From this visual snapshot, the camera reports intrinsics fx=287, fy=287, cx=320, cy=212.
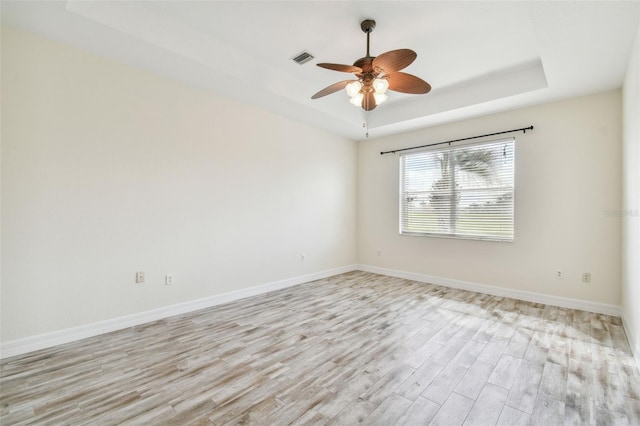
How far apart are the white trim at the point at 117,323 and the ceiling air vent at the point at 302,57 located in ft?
9.79

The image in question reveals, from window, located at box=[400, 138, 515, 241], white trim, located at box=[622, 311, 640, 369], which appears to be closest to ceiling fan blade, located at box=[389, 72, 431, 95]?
window, located at box=[400, 138, 515, 241]

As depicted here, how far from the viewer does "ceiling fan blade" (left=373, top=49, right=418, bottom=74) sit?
2104 millimetres

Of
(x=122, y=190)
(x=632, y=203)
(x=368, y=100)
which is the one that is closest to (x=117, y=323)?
(x=122, y=190)

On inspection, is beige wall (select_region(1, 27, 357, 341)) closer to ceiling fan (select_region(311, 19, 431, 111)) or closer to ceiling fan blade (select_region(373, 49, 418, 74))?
ceiling fan (select_region(311, 19, 431, 111))

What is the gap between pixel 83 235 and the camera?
2688mm

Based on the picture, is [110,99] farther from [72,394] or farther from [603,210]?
[603,210]

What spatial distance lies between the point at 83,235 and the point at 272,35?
2653mm

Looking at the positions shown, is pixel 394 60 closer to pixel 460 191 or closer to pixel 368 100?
pixel 368 100

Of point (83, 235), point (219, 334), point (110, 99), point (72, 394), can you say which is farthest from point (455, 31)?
point (72, 394)

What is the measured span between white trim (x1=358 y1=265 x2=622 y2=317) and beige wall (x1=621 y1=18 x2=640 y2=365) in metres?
0.30

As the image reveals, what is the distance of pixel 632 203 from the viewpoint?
2.60 m

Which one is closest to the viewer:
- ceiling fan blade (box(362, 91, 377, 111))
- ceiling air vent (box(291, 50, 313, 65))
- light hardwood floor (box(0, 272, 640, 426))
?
light hardwood floor (box(0, 272, 640, 426))

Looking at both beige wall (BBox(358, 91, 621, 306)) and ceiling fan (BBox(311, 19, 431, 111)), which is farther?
beige wall (BBox(358, 91, 621, 306))

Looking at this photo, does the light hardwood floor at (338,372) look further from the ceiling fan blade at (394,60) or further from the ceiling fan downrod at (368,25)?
the ceiling fan downrod at (368,25)
